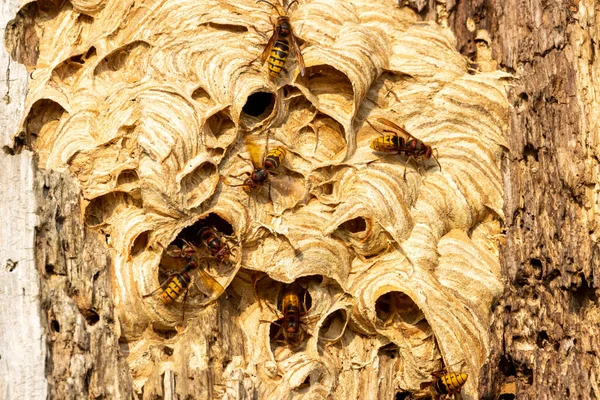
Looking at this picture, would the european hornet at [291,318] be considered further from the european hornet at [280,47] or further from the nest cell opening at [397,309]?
the european hornet at [280,47]

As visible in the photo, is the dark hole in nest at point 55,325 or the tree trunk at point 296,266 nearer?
the dark hole in nest at point 55,325

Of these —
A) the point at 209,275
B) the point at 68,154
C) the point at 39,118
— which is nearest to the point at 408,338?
the point at 209,275

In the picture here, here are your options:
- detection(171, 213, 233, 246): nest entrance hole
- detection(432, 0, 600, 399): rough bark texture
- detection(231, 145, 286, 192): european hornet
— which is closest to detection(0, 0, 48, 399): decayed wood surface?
detection(171, 213, 233, 246): nest entrance hole

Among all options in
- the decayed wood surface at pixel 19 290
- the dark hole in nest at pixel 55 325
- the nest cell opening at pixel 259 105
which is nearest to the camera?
the decayed wood surface at pixel 19 290

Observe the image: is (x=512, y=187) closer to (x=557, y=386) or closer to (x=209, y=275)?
(x=557, y=386)

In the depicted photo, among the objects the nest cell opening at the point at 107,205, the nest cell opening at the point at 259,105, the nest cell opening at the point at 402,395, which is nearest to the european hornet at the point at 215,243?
the nest cell opening at the point at 107,205

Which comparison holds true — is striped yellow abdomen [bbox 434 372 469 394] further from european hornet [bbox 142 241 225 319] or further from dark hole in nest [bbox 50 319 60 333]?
dark hole in nest [bbox 50 319 60 333]
